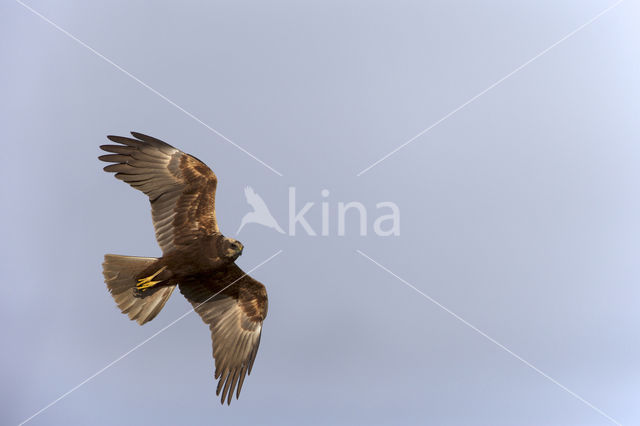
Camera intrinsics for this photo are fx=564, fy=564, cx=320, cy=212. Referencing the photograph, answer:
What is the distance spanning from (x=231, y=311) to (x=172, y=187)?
1810 mm

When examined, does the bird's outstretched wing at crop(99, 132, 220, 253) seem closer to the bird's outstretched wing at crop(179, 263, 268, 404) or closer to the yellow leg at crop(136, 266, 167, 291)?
the yellow leg at crop(136, 266, 167, 291)

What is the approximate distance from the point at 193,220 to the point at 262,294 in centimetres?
137

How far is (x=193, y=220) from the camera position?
6805 millimetres

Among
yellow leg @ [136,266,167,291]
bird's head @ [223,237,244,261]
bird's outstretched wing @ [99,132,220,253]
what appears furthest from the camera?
bird's outstretched wing @ [99,132,220,253]

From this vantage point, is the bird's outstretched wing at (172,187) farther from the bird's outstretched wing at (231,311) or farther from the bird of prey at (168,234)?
the bird's outstretched wing at (231,311)

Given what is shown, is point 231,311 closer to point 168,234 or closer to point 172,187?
point 168,234

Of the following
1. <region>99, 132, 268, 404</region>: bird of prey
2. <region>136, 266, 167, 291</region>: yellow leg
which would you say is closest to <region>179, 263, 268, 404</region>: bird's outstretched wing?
<region>99, 132, 268, 404</region>: bird of prey

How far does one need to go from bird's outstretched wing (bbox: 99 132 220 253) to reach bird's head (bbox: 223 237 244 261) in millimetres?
393

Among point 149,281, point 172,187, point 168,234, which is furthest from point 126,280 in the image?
point 172,187

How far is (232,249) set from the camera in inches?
255

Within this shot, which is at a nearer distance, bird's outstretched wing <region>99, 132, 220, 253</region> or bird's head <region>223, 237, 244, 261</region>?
bird's head <region>223, 237, 244, 261</region>

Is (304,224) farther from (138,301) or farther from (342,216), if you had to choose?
(138,301)

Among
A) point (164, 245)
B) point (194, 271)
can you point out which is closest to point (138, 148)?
point (164, 245)

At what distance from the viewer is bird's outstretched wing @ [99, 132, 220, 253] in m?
6.76
